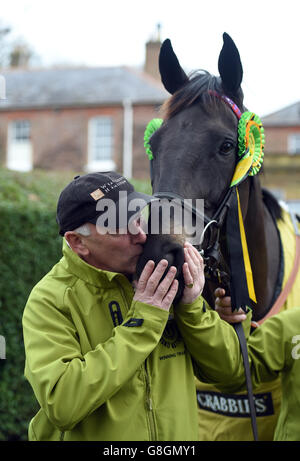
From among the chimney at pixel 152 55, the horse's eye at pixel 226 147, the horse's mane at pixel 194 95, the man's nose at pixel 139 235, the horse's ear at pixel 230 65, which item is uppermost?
→ the chimney at pixel 152 55

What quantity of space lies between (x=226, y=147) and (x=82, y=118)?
1869 cm

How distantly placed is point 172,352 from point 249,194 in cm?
108

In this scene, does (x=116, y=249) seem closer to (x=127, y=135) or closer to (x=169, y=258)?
(x=169, y=258)

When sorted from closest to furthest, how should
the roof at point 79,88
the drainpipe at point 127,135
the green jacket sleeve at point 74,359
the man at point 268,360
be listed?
1. the green jacket sleeve at point 74,359
2. the man at point 268,360
3. the drainpipe at point 127,135
4. the roof at point 79,88

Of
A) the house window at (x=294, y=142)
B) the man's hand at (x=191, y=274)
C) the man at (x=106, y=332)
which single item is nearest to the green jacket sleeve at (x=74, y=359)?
the man at (x=106, y=332)

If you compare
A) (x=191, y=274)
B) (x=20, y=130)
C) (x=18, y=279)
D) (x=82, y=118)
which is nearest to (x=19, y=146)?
(x=20, y=130)

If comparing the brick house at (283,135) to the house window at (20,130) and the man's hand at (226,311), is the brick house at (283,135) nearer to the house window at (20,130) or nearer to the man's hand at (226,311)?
the house window at (20,130)

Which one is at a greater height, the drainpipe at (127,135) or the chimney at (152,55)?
the chimney at (152,55)

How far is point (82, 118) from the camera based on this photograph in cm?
2031

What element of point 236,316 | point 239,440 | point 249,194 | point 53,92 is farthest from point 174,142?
point 53,92

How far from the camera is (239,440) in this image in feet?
8.98

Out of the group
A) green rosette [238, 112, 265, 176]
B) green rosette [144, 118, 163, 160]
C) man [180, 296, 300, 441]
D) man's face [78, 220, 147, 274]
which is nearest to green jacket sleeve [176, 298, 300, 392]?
man [180, 296, 300, 441]

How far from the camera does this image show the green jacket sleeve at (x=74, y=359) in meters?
1.68

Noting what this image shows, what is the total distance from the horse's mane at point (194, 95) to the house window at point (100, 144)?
57.1 feet
